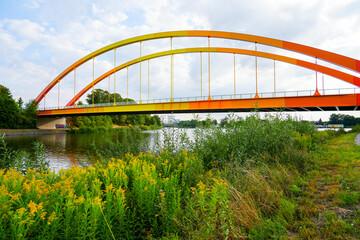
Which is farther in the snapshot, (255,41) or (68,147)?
(255,41)

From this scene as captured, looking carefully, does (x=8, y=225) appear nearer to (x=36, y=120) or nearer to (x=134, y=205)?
(x=134, y=205)

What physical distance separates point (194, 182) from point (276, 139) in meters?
3.44

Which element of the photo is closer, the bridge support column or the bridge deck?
the bridge deck

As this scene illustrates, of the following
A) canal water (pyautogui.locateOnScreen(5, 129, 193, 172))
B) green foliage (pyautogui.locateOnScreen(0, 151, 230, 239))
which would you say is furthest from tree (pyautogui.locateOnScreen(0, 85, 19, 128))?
green foliage (pyautogui.locateOnScreen(0, 151, 230, 239))

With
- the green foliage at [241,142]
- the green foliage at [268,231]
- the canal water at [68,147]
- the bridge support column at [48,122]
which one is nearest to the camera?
the green foliage at [268,231]

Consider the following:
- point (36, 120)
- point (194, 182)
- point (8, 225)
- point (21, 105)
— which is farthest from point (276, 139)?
point (21, 105)

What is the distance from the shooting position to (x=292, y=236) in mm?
2383

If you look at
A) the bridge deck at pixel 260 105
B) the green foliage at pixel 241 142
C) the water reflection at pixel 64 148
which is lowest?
the water reflection at pixel 64 148

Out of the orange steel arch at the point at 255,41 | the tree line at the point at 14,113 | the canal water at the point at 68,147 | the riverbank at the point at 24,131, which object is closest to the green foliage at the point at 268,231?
the canal water at the point at 68,147

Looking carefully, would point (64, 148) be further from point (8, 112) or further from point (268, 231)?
point (8, 112)

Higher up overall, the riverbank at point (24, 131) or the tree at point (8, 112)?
the tree at point (8, 112)

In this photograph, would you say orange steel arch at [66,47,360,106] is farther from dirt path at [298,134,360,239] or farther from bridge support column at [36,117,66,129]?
dirt path at [298,134,360,239]

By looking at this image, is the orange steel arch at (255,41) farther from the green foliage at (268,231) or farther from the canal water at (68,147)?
the green foliage at (268,231)

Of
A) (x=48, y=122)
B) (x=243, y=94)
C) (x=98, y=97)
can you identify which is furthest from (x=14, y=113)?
(x=243, y=94)
